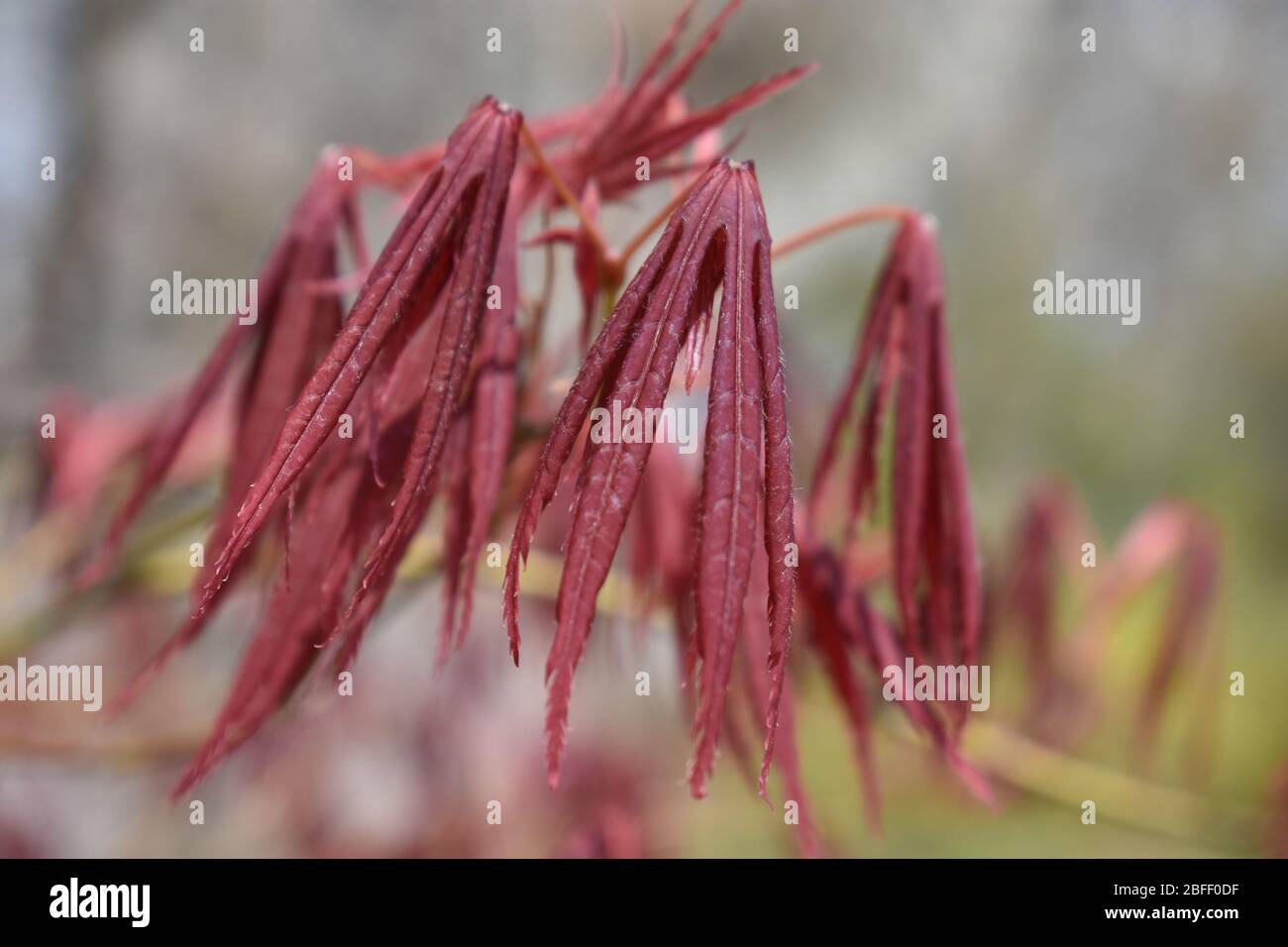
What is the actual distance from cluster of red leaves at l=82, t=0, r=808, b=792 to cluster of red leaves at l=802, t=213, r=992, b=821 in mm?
156

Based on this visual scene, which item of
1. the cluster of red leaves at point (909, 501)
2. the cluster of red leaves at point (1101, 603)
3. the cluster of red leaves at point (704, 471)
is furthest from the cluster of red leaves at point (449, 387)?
the cluster of red leaves at point (1101, 603)

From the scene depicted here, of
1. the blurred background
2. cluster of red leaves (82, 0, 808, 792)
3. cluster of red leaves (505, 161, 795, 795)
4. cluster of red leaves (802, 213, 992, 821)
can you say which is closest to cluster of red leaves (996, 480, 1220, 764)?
the blurred background

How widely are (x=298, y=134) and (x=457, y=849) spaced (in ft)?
10.4

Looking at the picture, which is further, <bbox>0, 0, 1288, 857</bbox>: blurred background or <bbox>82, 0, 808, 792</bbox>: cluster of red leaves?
<bbox>0, 0, 1288, 857</bbox>: blurred background

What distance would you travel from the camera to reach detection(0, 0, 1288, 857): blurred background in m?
1.41

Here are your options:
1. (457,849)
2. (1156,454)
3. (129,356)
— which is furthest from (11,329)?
(1156,454)

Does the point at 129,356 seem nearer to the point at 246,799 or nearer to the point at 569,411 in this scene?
the point at 246,799

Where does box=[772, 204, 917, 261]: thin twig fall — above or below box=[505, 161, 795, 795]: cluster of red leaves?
above

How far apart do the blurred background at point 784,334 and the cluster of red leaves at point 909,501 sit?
127mm

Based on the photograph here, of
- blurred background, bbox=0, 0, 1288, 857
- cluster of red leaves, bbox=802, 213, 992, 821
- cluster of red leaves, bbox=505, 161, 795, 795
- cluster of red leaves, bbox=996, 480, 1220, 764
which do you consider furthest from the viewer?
blurred background, bbox=0, 0, 1288, 857

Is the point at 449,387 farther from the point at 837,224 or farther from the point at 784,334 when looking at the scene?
the point at 784,334

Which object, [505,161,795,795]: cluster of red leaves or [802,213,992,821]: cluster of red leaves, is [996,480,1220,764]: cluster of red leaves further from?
[505,161,795,795]: cluster of red leaves

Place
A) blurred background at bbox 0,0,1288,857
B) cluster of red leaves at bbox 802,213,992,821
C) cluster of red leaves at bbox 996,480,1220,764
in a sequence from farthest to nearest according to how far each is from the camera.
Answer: blurred background at bbox 0,0,1288,857
cluster of red leaves at bbox 996,480,1220,764
cluster of red leaves at bbox 802,213,992,821

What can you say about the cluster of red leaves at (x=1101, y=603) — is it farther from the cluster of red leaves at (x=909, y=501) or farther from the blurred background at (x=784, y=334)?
the cluster of red leaves at (x=909, y=501)
